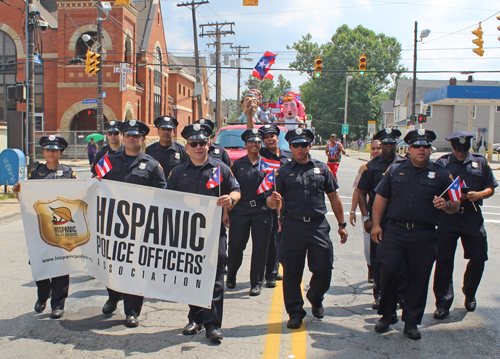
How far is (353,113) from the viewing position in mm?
77250

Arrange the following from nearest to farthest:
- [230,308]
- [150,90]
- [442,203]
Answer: [442,203] → [230,308] → [150,90]

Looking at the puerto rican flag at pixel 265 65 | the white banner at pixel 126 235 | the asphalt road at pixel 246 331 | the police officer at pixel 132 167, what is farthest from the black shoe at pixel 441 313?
the puerto rican flag at pixel 265 65

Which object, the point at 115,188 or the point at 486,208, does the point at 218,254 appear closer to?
the point at 115,188

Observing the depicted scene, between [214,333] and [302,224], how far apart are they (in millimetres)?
1394

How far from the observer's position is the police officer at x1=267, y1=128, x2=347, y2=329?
517 centimetres

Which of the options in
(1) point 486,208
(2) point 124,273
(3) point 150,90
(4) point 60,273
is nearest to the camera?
(2) point 124,273

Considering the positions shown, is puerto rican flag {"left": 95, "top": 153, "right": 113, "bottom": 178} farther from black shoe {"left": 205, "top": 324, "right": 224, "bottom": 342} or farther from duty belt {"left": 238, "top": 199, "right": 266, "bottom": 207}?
black shoe {"left": 205, "top": 324, "right": 224, "bottom": 342}

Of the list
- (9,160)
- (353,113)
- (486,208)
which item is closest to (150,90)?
(9,160)

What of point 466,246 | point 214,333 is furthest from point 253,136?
point 466,246

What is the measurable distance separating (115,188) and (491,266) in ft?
19.5

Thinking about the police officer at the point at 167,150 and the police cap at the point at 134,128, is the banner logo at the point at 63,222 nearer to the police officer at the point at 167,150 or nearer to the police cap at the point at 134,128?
the police cap at the point at 134,128

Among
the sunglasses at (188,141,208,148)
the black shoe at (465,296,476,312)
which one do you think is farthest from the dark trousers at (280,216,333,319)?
the black shoe at (465,296,476,312)

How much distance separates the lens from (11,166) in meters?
15.1

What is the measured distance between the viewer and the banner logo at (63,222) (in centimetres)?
541
